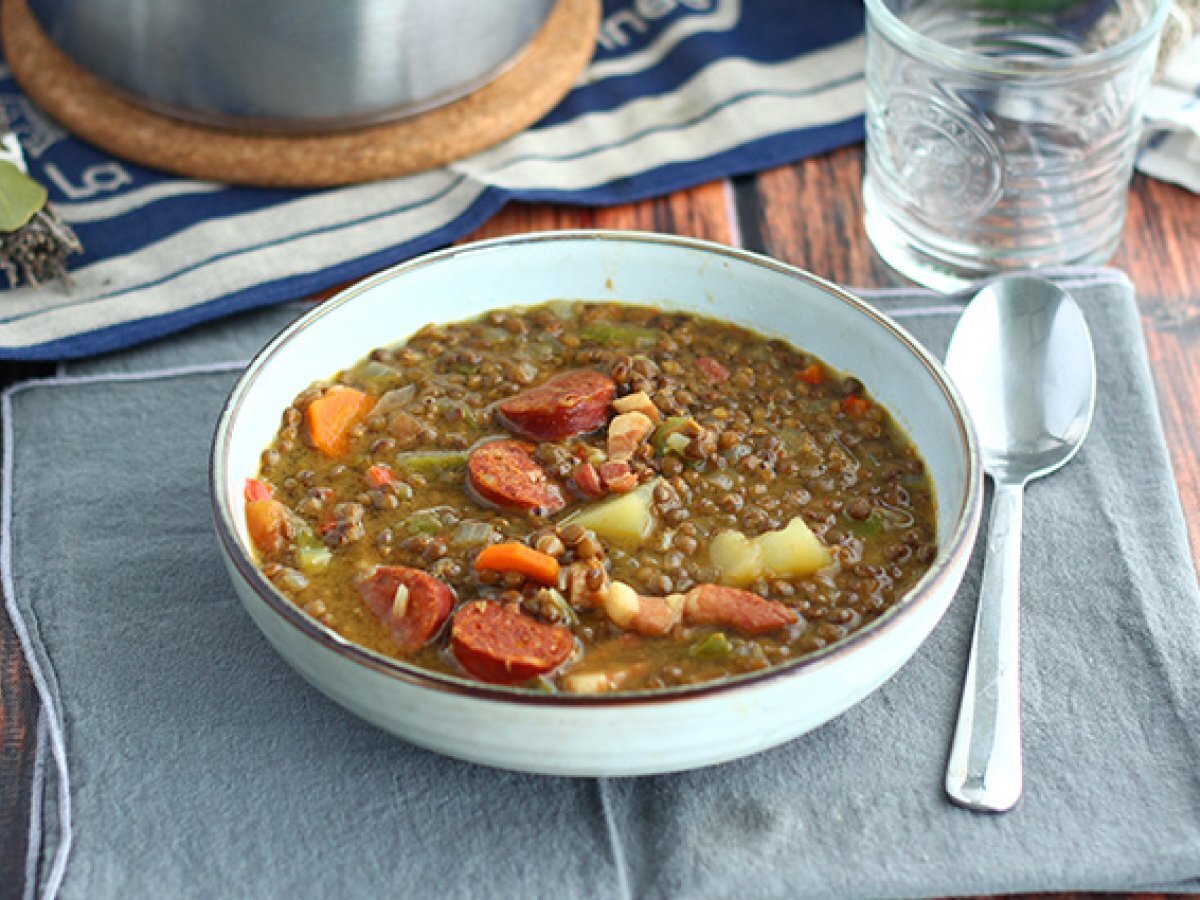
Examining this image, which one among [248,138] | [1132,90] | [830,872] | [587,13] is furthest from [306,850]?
[587,13]

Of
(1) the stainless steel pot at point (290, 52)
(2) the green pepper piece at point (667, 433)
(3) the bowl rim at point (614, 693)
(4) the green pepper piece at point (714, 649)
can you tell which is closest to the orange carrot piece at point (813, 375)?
(3) the bowl rim at point (614, 693)

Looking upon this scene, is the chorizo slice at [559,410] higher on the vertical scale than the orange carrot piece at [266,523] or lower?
lower

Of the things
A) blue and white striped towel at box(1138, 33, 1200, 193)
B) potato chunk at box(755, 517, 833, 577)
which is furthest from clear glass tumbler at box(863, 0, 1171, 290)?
potato chunk at box(755, 517, 833, 577)

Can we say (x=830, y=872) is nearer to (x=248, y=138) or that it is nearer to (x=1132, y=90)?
(x=1132, y=90)

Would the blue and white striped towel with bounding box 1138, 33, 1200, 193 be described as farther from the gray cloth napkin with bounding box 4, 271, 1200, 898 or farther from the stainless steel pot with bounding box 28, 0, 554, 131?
the stainless steel pot with bounding box 28, 0, 554, 131

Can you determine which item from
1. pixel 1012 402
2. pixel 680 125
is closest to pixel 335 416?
pixel 1012 402

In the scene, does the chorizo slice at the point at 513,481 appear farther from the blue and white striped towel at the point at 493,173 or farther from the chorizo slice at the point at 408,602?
the blue and white striped towel at the point at 493,173

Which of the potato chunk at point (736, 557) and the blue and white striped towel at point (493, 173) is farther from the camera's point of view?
the blue and white striped towel at point (493, 173)
